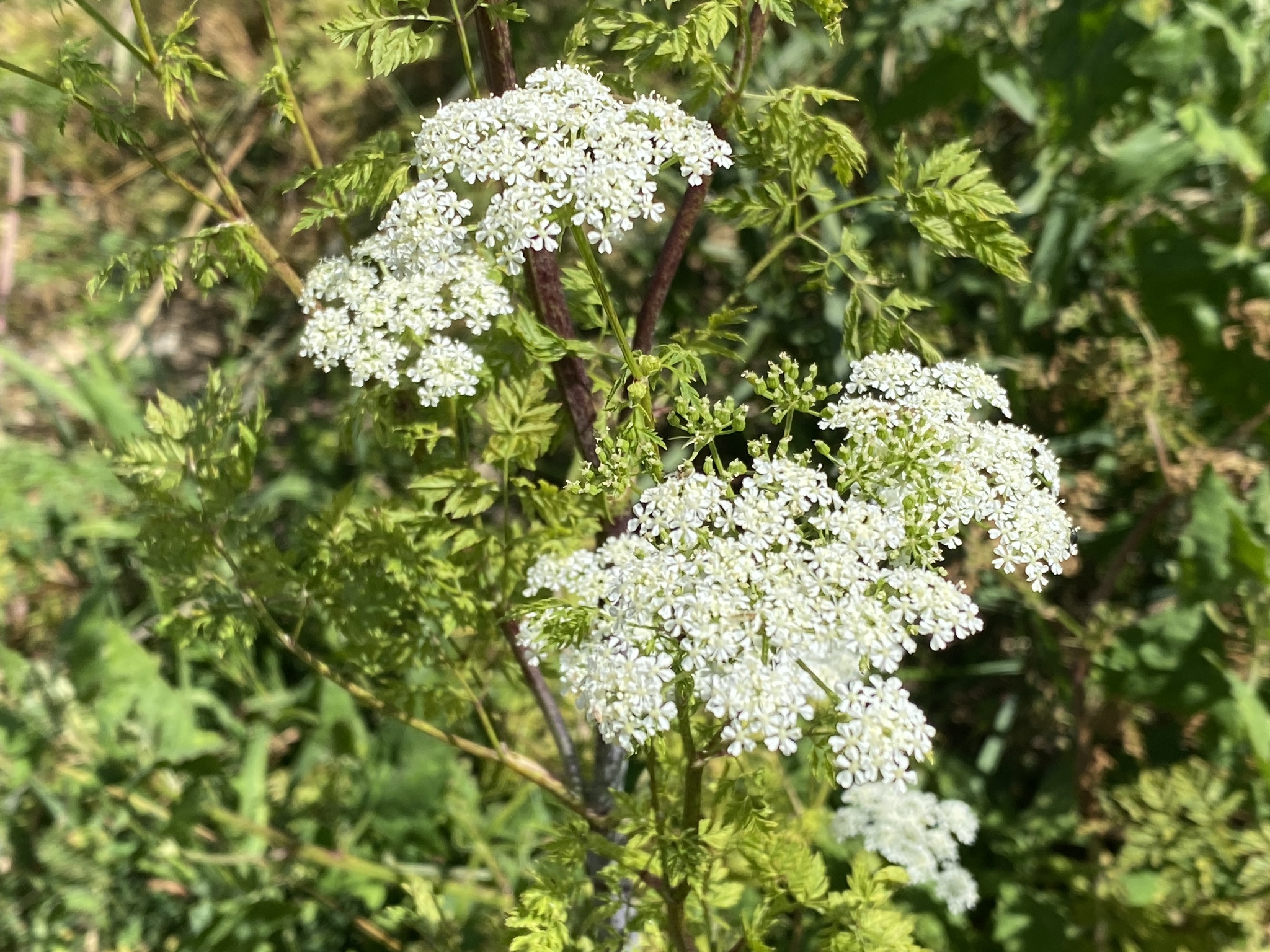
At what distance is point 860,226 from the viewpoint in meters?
2.88

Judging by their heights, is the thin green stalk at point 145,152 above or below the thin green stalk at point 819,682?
above

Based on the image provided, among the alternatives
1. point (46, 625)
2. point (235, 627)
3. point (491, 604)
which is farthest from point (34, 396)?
point (491, 604)

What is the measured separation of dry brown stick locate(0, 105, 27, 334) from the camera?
14.4 feet

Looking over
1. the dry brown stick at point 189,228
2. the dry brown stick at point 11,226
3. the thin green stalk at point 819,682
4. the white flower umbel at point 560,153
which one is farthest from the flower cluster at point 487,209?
the dry brown stick at point 11,226

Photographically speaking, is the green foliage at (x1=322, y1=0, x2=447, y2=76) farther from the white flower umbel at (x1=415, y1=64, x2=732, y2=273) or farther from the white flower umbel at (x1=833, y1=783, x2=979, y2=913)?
the white flower umbel at (x1=833, y1=783, x2=979, y2=913)

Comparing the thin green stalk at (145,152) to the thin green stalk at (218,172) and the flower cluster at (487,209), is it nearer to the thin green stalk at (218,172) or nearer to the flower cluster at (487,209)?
the thin green stalk at (218,172)

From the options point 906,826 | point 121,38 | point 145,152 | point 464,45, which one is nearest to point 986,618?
point 906,826

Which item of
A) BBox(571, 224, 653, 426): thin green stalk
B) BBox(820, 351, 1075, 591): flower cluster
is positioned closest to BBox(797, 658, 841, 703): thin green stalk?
BBox(820, 351, 1075, 591): flower cluster

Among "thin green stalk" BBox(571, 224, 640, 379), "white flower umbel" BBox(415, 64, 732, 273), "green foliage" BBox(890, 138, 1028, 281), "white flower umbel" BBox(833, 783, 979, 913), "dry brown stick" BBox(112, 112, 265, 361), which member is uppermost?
"dry brown stick" BBox(112, 112, 265, 361)

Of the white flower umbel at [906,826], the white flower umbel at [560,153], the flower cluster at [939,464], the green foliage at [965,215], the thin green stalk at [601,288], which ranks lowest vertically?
the white flower umbel at [906,826]

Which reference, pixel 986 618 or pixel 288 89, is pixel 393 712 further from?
pixel 986 618

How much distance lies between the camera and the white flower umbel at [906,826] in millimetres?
1956

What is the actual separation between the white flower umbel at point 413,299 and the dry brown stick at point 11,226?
3865 mm

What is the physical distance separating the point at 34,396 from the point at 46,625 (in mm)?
1331
